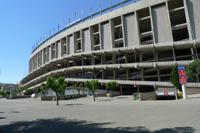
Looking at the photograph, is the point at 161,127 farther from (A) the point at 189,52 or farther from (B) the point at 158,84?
(A) the point at 189,52

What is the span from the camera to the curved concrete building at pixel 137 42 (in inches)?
2085

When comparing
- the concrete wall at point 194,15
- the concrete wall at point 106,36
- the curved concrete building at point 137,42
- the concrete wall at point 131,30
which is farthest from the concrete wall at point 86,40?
the concrete wall at point 194,15

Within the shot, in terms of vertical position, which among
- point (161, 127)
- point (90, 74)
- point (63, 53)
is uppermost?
point (63, 53)

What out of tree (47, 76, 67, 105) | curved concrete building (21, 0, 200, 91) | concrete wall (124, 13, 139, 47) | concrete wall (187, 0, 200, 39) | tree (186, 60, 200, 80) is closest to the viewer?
tree (47, 76, 67, 105)

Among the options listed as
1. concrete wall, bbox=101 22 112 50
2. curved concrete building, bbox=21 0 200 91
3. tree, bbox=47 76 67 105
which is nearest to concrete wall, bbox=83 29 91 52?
curved concrete building, bbox=21 0 200 91

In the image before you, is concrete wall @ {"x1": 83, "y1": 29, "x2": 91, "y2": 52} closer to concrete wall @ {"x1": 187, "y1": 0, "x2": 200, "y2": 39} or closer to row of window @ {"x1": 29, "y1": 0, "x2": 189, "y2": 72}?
row of window @ {"x1": 29, "y1": 0, "x2": 189, "y2": 72}

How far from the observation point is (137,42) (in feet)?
192

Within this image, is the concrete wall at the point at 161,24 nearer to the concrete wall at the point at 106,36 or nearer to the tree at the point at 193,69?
the concrete wall at the point at 106,36

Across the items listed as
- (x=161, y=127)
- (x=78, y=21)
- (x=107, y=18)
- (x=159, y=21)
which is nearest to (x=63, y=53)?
(x=78, y=21)

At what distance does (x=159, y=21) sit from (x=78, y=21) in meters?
29.1

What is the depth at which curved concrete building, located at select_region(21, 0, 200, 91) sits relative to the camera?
53.0 m

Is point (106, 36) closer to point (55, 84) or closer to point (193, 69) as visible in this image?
point (193, 69)

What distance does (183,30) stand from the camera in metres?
58.6

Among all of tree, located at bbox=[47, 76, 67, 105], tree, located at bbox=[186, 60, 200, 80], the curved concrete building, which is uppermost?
the curved concrete building
